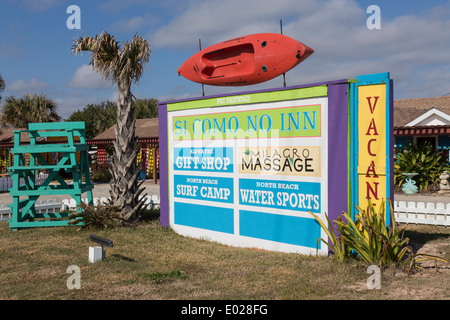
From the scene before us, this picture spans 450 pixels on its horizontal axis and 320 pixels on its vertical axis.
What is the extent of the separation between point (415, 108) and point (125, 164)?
Answer: 20603 millimetres

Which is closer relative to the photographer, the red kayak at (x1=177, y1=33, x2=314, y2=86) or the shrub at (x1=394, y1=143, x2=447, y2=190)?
the red kayak at (x1=177, y1=33, x2=314, y2=86)

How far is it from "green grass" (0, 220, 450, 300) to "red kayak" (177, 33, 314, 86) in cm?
346

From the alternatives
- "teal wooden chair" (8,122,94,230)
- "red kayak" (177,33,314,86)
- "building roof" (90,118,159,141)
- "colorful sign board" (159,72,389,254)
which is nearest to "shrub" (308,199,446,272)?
"colorful sign board" (159,72,389,254)

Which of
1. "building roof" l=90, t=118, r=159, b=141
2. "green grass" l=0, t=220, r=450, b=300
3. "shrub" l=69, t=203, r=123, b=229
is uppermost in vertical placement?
"building roof" l=90, t=118, r=159, b=141

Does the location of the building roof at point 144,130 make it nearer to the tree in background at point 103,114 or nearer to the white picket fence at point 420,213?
the tree in background at point 103,114

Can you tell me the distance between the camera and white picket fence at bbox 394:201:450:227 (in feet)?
35.9

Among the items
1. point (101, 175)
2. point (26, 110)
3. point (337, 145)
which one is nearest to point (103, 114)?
point (26, 110)

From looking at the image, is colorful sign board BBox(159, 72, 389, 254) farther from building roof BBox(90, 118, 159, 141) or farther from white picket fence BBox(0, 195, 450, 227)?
building roof BBox(90, 118, 159, 141)

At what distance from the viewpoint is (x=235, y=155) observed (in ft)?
29.1

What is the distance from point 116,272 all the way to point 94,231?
3733 mm

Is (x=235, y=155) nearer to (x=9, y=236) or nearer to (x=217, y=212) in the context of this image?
(x=217, y=212)

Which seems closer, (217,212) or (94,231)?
(217,212)

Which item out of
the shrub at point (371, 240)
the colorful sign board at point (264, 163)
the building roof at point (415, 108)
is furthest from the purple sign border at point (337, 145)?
the building roof at point (415, 108)
